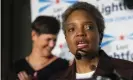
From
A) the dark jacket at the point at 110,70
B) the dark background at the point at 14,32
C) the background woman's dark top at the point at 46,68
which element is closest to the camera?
the dark jacket at the point at 110,70

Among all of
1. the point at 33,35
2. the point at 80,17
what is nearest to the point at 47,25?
the point at 33,35

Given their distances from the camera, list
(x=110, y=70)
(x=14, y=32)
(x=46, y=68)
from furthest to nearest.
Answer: (x=14, y=32)
(x=46, y=68)
(x=110, y=70)

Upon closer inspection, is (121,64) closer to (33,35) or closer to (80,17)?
(80,17)

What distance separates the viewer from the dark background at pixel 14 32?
4.25ft

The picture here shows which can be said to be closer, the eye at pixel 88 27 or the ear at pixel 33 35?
the eye at pixel 88 27

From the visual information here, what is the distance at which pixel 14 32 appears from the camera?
134 centimetres

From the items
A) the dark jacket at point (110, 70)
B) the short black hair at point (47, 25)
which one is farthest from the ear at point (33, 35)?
the dark jacket at point (110, 70)

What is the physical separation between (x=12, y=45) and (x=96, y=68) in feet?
1.91

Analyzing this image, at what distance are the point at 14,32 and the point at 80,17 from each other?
0.54m

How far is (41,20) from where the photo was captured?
123 centimetres

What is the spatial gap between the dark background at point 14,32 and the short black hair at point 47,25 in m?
0.07

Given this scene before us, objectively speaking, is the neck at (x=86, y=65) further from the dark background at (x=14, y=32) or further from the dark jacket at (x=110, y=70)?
the dark background at (x=14, y=32)

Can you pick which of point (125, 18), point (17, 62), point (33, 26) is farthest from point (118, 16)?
point (17, 62)

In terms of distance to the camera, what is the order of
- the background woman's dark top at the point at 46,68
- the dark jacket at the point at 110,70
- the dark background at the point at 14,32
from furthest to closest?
the dark background at the point at 14,32
the background woman's dark top at the point at 46,68
the dark jacket at the point at 110,70
